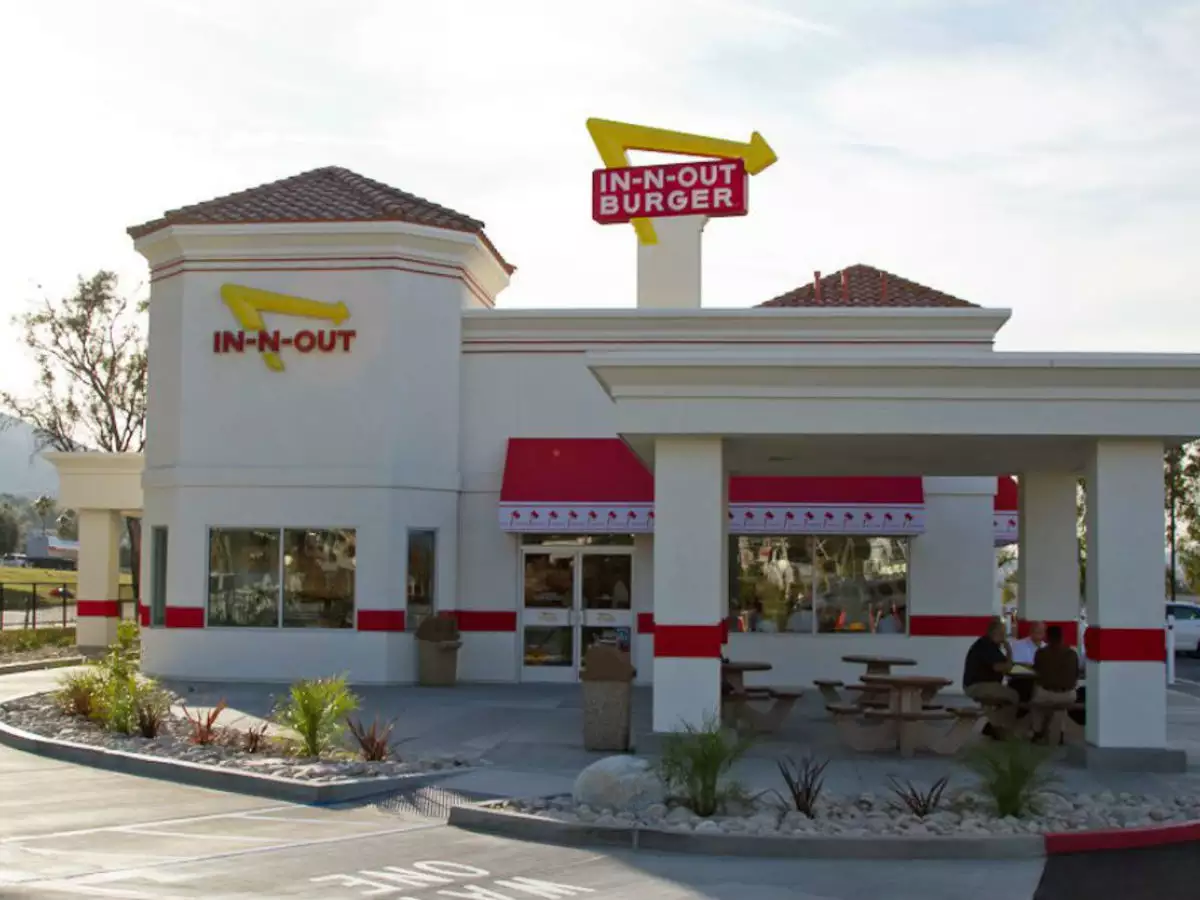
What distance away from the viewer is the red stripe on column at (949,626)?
24906mm

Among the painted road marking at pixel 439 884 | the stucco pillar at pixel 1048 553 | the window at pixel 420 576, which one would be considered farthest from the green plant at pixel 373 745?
the stucco pillar at pixel 1048 553

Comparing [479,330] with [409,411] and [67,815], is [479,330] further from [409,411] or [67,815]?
[67,815]

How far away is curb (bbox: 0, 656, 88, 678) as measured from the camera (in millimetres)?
27172

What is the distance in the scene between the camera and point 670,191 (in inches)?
1015

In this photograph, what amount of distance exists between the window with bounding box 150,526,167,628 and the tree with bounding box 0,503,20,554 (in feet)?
296

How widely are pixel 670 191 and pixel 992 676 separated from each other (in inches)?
426

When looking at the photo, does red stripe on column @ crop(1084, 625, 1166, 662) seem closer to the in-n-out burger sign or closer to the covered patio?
the covered patio

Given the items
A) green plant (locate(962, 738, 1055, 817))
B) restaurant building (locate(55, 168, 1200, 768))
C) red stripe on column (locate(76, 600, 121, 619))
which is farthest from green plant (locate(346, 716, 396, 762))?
red stripe on column (locate(76, 600, 121, 619))

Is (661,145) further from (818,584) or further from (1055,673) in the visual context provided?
(1055,673)

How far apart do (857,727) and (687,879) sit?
6501 mm

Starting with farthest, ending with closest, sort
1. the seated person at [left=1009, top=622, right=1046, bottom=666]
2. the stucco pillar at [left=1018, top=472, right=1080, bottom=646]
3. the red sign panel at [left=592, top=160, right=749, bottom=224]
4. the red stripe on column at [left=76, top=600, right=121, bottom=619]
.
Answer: the red stripe on column at [left=76, top=600, right=121, bottom=619], the red sign panel at [left=592, top=160, right=749, bottom=224], the stucco pillar at [left=1018, top=472, right=1080, bottom=646], the seated person at [left=1009, top=622, right=1046, bottom=666]

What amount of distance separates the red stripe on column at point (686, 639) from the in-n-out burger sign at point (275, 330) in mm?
9913

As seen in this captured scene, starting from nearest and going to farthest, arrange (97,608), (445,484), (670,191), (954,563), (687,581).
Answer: (687,581) < (445,484) < (954,563) < (670,191) < (97,608)

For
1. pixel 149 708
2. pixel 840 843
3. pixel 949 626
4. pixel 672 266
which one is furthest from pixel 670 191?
pixel 840 843
